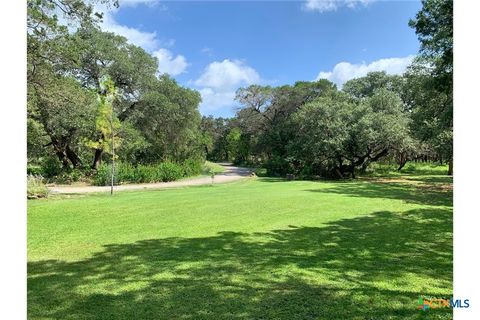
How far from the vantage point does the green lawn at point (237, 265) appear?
10.4 feet

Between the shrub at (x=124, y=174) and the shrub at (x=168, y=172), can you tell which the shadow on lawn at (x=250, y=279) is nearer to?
the shrub at (x=124, y=174)

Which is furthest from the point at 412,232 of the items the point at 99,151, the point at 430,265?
the point at 99,151

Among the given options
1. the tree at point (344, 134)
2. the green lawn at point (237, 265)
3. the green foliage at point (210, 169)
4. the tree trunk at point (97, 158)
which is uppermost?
the tree at point (344, 134)

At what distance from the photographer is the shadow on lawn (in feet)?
10.2

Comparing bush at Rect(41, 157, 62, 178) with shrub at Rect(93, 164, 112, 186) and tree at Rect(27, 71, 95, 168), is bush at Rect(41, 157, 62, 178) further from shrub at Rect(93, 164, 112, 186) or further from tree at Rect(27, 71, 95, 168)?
shrub at Rect(93, 164, 112, 186)

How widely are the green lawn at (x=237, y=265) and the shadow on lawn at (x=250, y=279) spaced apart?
16 millimetres

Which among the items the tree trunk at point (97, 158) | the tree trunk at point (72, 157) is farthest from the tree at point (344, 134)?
the tree trunk at point (72, 157)

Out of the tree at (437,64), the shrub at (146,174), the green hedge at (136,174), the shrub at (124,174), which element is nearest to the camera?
the tree at (437,64)
